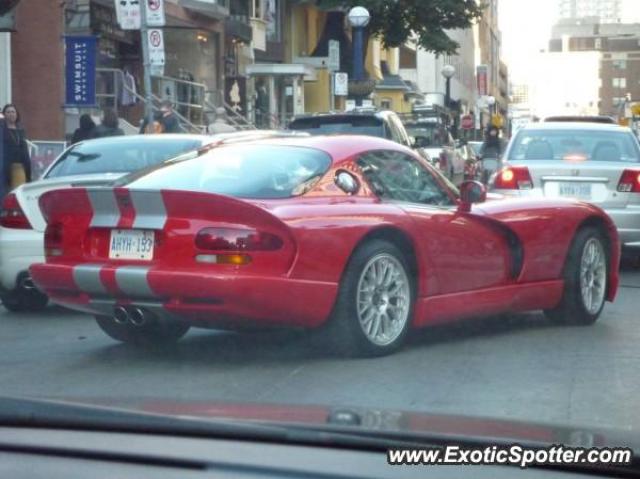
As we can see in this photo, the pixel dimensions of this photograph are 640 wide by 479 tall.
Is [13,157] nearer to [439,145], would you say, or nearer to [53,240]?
[53,240]

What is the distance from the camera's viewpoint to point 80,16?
2734 cm

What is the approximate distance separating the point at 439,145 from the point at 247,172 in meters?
23.1

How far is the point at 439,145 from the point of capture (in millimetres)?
30625

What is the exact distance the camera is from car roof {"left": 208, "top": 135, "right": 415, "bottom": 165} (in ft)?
26.8

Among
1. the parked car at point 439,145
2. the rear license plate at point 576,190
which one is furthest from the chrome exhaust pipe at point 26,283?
the parked car at point 439,145

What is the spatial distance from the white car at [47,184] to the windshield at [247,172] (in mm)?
2048

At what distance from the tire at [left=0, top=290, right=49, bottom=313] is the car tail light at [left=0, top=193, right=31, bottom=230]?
60cm

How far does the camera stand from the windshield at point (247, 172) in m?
7.69

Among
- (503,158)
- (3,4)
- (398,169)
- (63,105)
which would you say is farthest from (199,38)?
(398,169)

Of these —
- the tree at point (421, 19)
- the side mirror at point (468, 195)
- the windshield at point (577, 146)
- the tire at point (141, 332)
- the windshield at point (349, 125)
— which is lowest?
the tire at point (141, 332)

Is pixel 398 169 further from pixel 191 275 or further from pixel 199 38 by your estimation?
pixel 199 38
